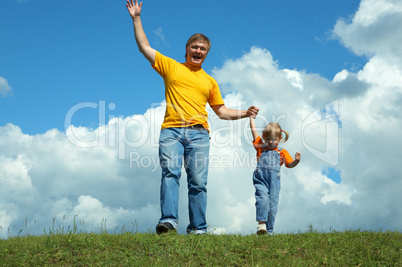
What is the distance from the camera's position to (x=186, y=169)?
23.3 feet

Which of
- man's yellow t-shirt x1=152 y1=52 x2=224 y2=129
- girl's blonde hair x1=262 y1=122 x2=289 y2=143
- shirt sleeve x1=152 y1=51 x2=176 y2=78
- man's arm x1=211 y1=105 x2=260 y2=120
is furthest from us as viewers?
girl's blonde hair x1=262 y1=122 x2=289 y2=143

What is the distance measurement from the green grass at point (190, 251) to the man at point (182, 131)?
49 cm

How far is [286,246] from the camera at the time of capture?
6707mm

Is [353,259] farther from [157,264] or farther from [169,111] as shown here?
[169,111]

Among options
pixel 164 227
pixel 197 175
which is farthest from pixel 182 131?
pixel 164 227

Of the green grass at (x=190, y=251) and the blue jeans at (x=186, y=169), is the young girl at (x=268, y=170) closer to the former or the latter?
the green grass at (x=190, y=251)

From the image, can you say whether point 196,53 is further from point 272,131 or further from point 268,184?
point 268,184

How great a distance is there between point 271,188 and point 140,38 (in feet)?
13.6

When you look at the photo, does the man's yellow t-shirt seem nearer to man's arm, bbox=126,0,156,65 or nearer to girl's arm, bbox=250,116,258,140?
man's arm, bbox=126,0,156,65

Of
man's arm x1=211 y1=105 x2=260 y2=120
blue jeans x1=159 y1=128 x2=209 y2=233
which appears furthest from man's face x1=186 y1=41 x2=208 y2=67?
blue jeans x1=159 y1=128 x2=209 y2=233

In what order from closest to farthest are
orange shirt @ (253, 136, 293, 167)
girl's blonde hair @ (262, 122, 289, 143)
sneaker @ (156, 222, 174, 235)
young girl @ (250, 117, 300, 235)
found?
sneaker @ (156, 222, 174, 235)
young girl @ (250, 117, 300, 235)
girl's blonde hair @ (262, 122, 289, 143)
orange shirt @ (253, 136, 293, 167)

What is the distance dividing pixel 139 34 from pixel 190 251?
3666 millimetres

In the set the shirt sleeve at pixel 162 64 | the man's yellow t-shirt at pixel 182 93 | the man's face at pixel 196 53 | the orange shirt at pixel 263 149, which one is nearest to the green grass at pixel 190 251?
the man's yellow t-shirt at pixel 182 93

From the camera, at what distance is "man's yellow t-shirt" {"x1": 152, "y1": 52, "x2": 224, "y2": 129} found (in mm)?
6938
